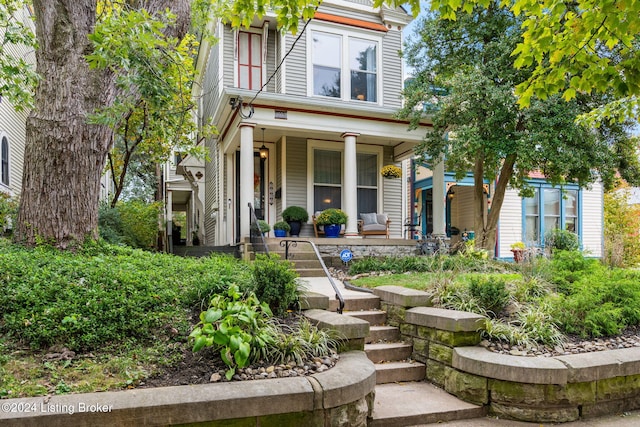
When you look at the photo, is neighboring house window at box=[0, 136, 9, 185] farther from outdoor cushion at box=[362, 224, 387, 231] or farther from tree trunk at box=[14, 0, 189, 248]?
outdoor cushion at box=[362, 224, 387, 231]

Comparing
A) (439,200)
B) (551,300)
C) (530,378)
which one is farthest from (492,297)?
(439,200)

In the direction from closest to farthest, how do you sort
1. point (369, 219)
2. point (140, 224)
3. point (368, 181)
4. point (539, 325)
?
1. point (539, 325)
2. point (140, 224)
3. point (369, 219)
4. point (368, 181)

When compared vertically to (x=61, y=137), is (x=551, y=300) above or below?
below

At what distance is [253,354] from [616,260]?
19.7ft

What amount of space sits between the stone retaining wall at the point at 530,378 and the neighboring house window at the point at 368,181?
7.64 metres

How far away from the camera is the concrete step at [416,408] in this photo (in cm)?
332

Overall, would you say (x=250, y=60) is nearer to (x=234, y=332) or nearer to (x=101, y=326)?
(x=101, y=326)

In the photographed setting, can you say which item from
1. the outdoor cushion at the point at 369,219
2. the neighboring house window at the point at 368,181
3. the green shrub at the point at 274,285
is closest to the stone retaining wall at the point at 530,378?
the green shrub at the point at 274,285

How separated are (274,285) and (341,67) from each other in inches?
333

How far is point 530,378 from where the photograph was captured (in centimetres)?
334

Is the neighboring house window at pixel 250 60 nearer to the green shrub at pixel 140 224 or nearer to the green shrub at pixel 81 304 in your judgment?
the green shrub at pixel 140 224

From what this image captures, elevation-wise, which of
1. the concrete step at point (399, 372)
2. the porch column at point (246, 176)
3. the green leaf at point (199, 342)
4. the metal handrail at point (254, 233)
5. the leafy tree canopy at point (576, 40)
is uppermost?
the leafy tree canopy at point (576, 40)

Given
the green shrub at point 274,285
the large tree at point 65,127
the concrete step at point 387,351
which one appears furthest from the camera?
the large tree at point 65,127

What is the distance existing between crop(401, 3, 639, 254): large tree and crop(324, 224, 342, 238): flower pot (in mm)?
2890
